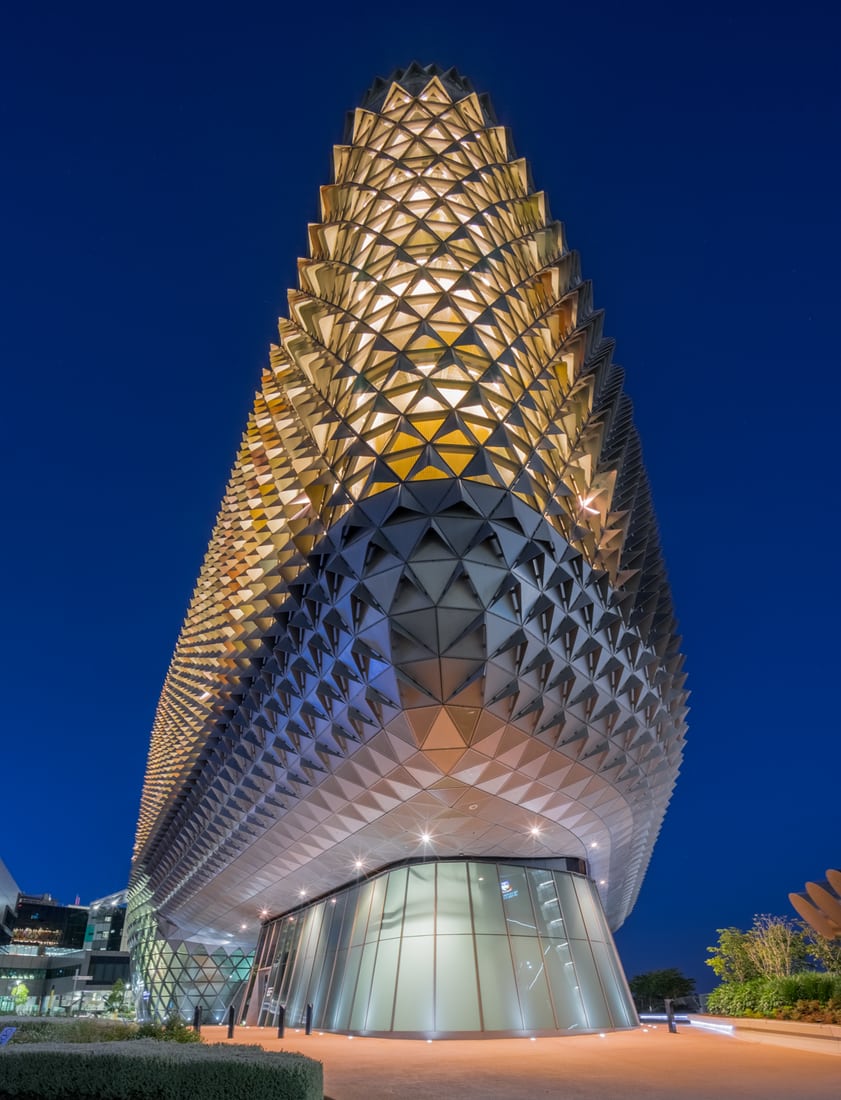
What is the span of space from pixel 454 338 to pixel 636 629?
36.7 feet

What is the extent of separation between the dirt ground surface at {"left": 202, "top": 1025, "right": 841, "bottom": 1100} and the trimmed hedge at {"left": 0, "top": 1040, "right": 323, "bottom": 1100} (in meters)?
3.03

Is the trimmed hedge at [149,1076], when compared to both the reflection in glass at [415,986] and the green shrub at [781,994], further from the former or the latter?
the green shrub at [781,994]

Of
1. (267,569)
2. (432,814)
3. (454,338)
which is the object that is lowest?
(432,814)

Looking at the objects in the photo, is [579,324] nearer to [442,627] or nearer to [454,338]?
[454,338]

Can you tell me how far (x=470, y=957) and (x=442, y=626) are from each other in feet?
36.3

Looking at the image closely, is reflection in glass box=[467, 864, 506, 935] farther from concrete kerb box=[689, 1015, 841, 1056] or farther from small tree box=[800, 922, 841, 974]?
small tree box=[800, 922, 841, 974]

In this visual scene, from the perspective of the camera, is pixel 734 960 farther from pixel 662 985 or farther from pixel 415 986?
pixel 662 985

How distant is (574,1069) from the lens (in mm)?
12250

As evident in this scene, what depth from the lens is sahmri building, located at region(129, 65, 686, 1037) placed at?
16.9 m

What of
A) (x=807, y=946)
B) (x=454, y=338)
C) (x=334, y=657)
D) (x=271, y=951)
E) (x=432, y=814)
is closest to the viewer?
(x=334, y=657)

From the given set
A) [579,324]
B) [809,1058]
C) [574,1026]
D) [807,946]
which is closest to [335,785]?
[574,1026]

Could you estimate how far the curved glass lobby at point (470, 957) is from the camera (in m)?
19.4

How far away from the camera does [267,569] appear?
25.9 metres

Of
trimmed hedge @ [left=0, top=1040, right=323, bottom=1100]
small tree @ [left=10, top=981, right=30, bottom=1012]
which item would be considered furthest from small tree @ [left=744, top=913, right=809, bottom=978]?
small tree @ [left=10, top=981, right=30, bottom=1012]
